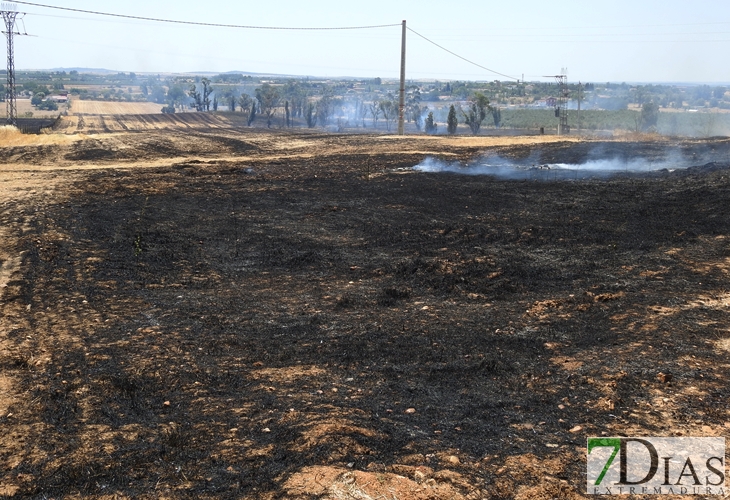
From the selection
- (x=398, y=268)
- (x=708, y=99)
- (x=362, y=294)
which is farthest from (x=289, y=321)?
(x=708, y=99)

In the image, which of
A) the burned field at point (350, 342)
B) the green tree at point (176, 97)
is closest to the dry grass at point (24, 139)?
the burned field at point (350, 342)

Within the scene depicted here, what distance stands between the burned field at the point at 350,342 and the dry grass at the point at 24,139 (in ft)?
76.1

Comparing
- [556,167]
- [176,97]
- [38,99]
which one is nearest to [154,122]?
[556,167]

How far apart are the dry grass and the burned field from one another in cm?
2319

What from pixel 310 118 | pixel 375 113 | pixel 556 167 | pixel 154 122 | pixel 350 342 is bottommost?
pixel 350 342

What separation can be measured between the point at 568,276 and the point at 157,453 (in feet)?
28.3

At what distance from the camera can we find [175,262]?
13617 mm

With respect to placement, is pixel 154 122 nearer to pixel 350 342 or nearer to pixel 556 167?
pixel 556 167

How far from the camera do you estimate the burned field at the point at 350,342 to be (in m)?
6.00

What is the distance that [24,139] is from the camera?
41906 mm

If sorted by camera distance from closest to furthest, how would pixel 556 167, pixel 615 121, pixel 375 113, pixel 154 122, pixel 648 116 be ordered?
pixel 556 167 → pixel 154 122 → pixel 648 116 → pixel 615 121 → pixel 375 113

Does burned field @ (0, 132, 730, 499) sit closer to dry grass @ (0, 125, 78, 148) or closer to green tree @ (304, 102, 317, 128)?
dry grass @ (0, 125, 78, 148)

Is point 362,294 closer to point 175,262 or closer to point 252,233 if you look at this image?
point 175,262

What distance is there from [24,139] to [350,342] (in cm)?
3973
